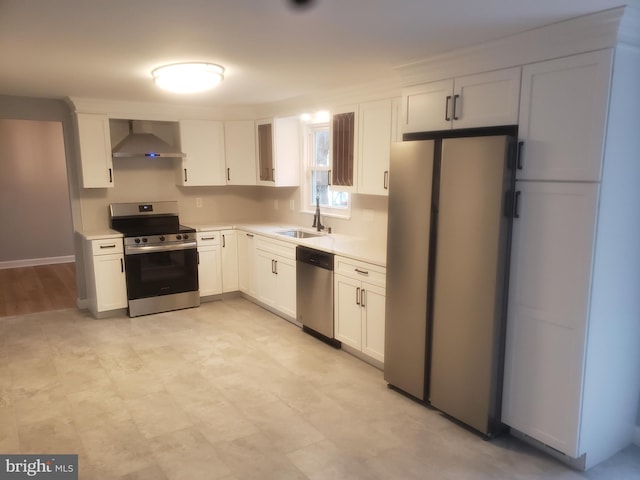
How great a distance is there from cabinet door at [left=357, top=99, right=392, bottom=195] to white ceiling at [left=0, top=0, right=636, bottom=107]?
10.2 inches

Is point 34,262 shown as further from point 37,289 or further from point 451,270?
point 451,270

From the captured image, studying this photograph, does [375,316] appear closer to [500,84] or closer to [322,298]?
[322,298]

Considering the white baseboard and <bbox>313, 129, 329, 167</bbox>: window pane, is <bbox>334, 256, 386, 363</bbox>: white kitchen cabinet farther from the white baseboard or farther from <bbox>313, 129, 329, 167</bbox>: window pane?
the white baseboard

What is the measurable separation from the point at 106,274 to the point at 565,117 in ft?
14.4

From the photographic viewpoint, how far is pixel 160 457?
258 cm

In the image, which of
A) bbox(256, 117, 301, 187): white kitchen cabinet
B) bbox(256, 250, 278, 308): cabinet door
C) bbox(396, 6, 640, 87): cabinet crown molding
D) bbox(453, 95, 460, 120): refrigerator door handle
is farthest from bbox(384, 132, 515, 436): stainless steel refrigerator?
bbox(256, 117, 301, 187): white kitchen cabinet

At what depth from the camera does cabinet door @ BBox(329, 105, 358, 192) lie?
159 inches

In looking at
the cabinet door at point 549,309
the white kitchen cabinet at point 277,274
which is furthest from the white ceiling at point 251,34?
the white kitchen cabinet at point 277,274

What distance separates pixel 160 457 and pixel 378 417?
134cm

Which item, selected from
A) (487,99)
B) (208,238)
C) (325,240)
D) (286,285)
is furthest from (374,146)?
(208,238)

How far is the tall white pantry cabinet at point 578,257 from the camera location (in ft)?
7.27

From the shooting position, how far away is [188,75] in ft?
10.6

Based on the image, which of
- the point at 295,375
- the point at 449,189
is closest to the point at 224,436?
the point at 295,375

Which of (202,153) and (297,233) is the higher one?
(202,153)
